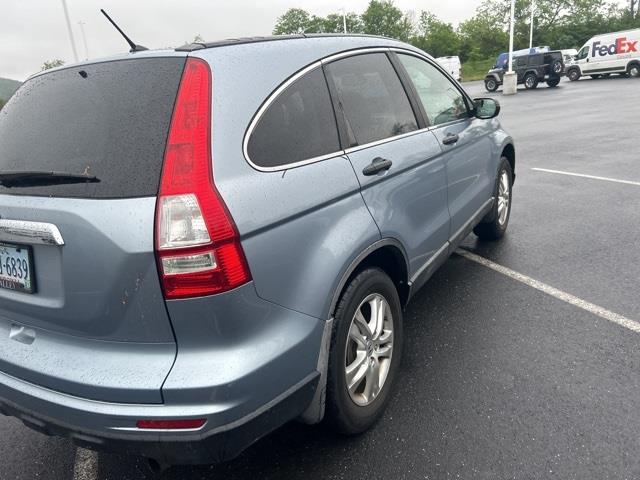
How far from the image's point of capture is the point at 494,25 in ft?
222

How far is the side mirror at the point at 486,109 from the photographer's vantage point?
3.96 metres

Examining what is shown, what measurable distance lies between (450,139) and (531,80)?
28.6 m

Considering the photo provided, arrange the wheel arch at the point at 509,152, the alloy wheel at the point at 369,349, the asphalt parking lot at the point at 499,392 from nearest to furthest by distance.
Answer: the asphalt parking lot at the point at 499,392
the alloy wheel at the point at 369,349
the wheel arch at the point at 509,152

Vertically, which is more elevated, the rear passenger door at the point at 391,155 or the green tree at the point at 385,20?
the green tree at the point at 385,20

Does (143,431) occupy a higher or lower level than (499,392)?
higher

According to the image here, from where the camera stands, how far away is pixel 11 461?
2.48 m

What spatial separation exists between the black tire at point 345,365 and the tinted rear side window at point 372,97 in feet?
2.30

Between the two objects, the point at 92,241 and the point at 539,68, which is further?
the point at 539,68

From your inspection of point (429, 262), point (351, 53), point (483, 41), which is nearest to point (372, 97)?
point (351, 53)

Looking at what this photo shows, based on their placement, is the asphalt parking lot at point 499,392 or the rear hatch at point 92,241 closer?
the rear hatch at point 92,241

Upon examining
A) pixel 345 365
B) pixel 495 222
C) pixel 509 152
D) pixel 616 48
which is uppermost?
pixel 616 48

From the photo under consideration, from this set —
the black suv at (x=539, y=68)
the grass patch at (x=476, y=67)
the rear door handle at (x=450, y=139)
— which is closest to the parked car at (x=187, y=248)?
the rear door handle at (x=450, y=139)

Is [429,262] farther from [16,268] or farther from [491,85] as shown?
[491,85]

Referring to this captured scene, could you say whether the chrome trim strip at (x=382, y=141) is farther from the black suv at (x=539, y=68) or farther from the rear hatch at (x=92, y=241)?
the black suv at (x=539, y=68)
